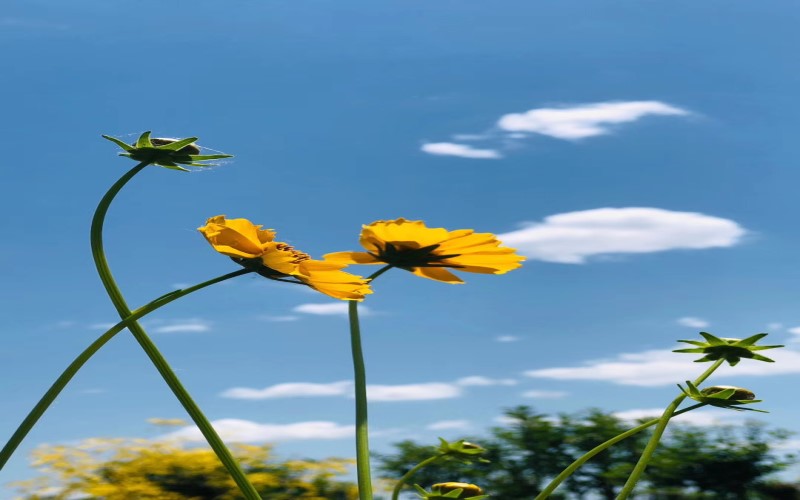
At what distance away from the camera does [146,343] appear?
6.78ft

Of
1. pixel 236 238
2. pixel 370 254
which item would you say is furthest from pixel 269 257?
pixel 370 254

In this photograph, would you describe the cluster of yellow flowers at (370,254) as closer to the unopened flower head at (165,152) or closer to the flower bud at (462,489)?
the unopened flower head at (165,152)

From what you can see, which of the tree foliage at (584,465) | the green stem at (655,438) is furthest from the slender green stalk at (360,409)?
the tree foliage at (584,465)

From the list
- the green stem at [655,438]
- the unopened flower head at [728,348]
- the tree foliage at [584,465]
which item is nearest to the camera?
the green stem at [655,438]

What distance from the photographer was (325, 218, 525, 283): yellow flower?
2236mm

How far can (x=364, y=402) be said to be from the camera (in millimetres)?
2332

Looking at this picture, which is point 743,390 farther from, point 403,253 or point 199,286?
point 199,286

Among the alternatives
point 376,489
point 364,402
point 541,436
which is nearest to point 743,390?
point 364,402

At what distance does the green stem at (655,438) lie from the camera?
258 cm

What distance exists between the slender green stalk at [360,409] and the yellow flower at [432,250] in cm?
7

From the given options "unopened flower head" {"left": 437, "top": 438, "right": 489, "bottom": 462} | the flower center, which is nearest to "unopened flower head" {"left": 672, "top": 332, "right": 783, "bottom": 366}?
the flower center

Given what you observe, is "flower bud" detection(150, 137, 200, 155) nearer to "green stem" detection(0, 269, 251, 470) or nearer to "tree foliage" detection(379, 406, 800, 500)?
"green stem" detection(0, 269, 251, 470)

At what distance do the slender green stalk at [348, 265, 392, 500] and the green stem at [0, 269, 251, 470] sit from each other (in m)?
0.40

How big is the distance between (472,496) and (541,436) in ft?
16.4
